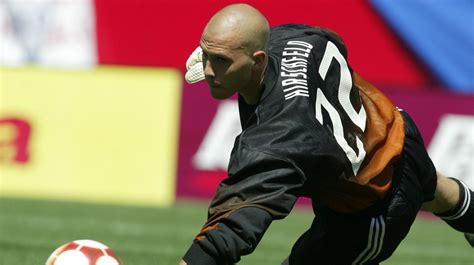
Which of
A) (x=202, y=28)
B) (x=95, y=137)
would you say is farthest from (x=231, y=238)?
(x=202, y=28)

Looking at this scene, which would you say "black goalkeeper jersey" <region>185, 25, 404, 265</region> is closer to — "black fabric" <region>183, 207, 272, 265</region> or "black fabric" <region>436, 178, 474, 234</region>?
"black fabric" <region>183, 207, 272, 265</region>

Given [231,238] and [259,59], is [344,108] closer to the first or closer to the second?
[259,59]

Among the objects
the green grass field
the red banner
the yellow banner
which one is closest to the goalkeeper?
the green grass field

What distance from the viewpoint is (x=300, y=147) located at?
4.47m

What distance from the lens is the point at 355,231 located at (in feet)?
17.2

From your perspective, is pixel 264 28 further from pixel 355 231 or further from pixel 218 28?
pixel 355 231

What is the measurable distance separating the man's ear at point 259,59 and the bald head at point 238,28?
0.03 meters

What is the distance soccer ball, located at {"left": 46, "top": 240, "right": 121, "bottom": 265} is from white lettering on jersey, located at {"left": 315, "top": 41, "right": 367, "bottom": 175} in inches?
44.3

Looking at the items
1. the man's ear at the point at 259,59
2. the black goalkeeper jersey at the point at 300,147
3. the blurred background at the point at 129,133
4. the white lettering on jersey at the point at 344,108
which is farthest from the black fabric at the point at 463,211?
the blurred background at the point at 129,133

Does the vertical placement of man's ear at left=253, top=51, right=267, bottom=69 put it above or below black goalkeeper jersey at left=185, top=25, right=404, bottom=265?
above

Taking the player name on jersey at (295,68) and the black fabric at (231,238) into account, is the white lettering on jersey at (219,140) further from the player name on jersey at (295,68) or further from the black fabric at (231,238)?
the black fabric at (231,238)

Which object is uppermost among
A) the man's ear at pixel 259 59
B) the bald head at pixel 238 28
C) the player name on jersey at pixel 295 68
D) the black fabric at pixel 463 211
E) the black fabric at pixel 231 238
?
the bald head at pixel 238 28

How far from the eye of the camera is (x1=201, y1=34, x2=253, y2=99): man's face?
4473 millimetres

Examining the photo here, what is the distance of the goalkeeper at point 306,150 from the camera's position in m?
4.44
